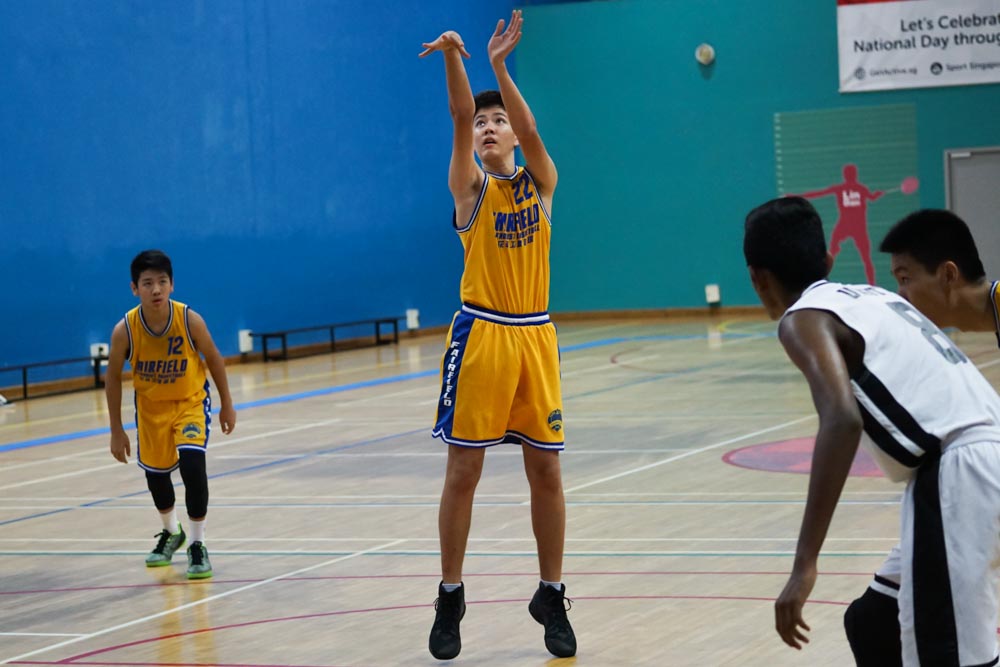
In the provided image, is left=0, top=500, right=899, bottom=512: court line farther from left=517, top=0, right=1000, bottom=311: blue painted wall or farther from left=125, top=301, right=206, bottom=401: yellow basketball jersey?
left=517, top=0, right=1000, bottom=311: blue painted wall

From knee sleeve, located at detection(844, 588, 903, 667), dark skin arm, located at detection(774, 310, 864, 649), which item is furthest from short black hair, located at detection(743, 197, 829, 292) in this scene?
knee sleeve, located at detection(844, 588, 903, 667)

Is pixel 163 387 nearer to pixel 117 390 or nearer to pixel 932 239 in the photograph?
pixel 117 390

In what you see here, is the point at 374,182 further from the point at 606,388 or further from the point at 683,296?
the point at 606,388

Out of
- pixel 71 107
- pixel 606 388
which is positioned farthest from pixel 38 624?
pixel 71 107

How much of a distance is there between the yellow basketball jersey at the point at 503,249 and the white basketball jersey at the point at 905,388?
2096 mm

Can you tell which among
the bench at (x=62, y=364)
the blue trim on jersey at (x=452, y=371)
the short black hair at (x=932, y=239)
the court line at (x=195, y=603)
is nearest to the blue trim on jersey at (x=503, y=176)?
the blue trim on jersey at (x=452, y=371)

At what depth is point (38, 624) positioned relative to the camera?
5641mm

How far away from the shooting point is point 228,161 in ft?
58.3

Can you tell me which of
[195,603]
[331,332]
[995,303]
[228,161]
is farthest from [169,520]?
[331,332]

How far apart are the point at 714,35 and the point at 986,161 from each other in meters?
4.24

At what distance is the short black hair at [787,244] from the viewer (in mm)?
2936

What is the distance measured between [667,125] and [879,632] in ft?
63.4

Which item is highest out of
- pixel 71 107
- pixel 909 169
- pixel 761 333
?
pixel 71 107

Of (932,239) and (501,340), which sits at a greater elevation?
(932,239)
